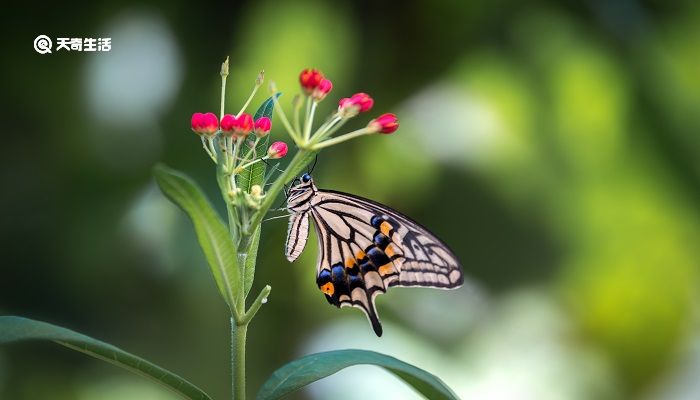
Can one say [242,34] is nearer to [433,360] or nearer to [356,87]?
[356,87]

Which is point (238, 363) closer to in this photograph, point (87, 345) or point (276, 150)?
point (87, 345)

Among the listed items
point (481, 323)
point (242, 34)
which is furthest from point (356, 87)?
point (481, 323)

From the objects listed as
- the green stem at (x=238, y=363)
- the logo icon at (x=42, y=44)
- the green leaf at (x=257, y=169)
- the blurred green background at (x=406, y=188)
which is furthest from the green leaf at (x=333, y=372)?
the logo icon at (x=42, y=44)

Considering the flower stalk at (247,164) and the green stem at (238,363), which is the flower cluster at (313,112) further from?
the green stem at (238,363)

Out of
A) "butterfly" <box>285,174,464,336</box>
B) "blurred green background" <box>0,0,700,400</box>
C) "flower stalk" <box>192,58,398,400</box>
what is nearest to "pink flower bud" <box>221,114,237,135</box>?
"flower stalk" <box>192,58,398,400</box>

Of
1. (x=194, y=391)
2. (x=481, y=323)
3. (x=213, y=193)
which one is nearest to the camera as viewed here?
(x=194, y=391)
